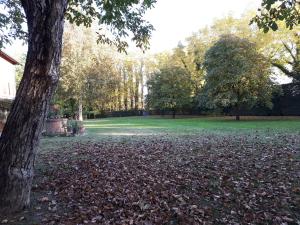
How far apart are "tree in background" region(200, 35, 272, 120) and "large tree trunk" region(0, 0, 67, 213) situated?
67.6 feet

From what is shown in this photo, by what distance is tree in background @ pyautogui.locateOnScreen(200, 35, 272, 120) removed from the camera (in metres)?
23.2

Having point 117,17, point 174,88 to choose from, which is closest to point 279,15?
point 117,17

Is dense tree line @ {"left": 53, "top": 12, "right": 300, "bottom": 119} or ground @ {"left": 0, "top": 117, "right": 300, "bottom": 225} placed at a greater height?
dense tree line @ {"left": 53, "top": 12, "right": 300, "bottom": 119}

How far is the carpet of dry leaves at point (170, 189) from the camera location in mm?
4094

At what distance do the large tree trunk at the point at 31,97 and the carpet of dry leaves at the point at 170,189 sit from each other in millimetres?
574

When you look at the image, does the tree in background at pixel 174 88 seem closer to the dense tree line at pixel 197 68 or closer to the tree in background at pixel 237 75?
the dense tree line at pixel 197 68

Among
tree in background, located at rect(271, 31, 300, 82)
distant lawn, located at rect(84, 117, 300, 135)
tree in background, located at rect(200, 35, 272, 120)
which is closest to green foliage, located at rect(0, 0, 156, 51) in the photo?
distant lawn, located at rect(84, 117, 300, 135)

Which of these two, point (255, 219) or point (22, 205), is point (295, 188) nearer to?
point (255, 219)

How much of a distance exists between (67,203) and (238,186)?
2.88 metres

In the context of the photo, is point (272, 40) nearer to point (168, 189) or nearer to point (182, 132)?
point (182, 132)

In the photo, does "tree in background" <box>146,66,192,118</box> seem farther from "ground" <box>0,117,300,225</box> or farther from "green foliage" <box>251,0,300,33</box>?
"green foliage" <box>251,0,300,33</box>

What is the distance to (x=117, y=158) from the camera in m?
7.45

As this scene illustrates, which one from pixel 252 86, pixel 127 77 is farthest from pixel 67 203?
pixel 127 77

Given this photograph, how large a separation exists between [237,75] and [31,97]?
20.9 metres
